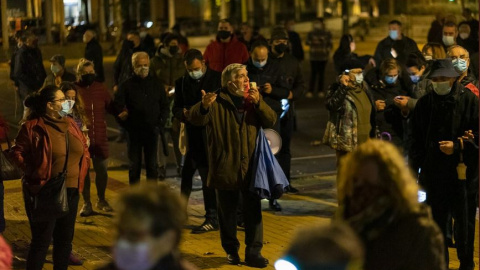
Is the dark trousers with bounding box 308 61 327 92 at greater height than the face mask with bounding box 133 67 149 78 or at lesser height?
lesser

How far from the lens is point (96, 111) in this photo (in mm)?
9898

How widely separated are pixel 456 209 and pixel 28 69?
9.24m

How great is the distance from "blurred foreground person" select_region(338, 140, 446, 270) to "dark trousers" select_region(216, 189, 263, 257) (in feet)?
12.3

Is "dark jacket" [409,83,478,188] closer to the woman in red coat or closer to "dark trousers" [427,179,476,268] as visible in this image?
"dark trousers" [427,179,476,268]

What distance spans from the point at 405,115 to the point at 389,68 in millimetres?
1506

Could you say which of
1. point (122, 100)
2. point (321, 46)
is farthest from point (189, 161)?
point (321, 46)

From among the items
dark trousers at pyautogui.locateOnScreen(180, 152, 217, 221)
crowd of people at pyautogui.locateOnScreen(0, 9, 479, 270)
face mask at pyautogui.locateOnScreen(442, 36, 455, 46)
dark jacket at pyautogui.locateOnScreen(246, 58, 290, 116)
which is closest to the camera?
crowd of people at pyautogui.locateOnScreen(0, 9, 479, 270)

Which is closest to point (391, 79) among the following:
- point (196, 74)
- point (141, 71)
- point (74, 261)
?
point (196, 74)

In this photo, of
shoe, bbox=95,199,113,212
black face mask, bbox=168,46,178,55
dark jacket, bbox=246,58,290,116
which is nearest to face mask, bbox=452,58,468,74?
dark jacket, bbox=246,58,290,116

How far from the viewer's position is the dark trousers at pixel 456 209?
786 cm

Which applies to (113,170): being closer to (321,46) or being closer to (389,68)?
(389,68)

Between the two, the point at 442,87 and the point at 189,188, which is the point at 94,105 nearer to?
the point at 189,188

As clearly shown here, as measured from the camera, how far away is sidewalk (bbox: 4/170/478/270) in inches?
342

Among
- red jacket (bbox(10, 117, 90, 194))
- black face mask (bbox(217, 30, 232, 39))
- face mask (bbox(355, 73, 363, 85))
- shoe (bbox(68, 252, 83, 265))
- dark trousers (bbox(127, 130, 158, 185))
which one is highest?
black face mask (bbox(217, 30, 232, 39))
